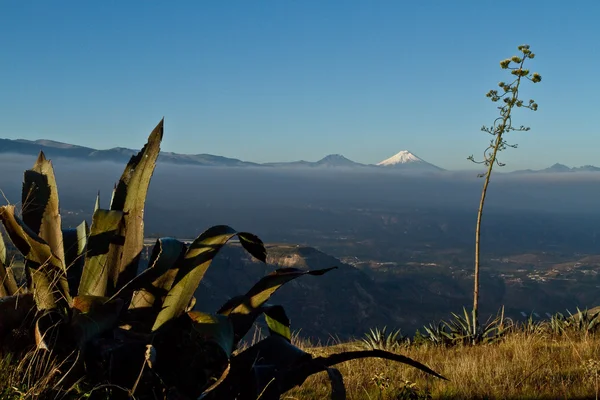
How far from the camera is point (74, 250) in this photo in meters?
3.85

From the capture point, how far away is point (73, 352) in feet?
10.3

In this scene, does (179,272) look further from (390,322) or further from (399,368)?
(390,322)

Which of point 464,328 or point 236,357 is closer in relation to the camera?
point 236,357

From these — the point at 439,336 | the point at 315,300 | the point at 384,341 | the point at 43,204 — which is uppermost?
the point at 43,204

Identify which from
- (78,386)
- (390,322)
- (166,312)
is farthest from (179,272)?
(390,322)

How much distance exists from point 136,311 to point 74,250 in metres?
0.71

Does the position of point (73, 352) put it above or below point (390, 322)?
above

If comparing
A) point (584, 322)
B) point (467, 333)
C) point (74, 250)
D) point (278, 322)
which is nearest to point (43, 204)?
point (74, 250)

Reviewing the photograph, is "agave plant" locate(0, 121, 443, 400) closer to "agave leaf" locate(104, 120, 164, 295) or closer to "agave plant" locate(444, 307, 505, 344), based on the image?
"agave leaf" locate(104, 120, 164, 295)

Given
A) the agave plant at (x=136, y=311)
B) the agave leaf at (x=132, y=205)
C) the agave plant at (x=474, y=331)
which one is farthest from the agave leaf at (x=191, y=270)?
the agave plant at (x=474, y=331)

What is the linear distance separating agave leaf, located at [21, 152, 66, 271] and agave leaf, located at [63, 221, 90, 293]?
89 mm

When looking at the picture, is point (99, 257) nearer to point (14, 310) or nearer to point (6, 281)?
point (14, 310)

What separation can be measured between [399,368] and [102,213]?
144 inches

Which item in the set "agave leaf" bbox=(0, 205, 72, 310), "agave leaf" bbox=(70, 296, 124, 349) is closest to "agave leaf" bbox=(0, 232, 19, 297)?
"agave leaf" bbox=(0, 205, 72, 310)
